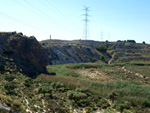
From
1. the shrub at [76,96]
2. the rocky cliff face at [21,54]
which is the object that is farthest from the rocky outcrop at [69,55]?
the shrub at [76,96]

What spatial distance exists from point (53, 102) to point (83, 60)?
159ft

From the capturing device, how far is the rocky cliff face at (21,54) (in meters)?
23.1

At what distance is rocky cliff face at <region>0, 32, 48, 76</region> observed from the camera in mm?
23109

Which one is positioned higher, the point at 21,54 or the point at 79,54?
the point at 21,54

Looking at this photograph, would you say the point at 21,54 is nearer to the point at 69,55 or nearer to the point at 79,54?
the point at 69,55

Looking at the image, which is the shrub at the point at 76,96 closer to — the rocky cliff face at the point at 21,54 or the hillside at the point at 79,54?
the rocky cliff face at the point at 21,54

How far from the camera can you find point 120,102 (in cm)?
1369

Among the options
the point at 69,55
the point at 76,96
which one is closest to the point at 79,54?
the point at 69,55

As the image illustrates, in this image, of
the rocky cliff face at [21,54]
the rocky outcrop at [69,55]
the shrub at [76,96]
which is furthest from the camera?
the rocky outcrop at [69,55]

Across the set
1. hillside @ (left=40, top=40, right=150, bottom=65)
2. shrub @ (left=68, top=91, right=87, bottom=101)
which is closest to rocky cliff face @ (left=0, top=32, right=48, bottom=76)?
shrub @ (left=68, top=91, right=87, bottom=101)

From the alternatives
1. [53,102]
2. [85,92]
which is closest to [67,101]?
[53,102]

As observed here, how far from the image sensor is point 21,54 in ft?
86.9

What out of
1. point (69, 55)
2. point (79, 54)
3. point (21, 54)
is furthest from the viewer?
point (79, 54)

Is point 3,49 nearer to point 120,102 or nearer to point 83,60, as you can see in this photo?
point 120,102
